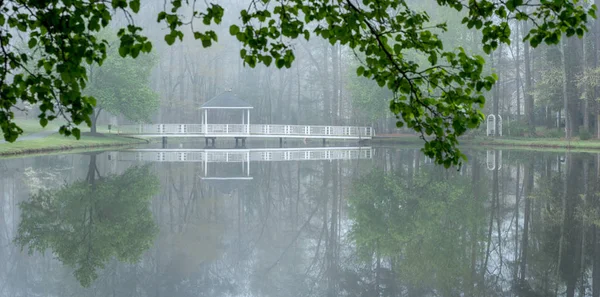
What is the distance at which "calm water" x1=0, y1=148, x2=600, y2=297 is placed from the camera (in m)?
6.24

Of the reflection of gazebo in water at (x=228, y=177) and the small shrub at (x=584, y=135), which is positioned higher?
the small shrub at (x=584, y=135)

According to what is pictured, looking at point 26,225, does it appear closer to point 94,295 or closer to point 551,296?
point 94,295

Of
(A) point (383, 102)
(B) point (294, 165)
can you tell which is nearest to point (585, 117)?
(A) point (383, 102)

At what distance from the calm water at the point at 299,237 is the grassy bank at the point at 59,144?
12.4 meters

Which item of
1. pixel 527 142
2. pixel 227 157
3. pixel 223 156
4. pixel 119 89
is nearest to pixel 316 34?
pixel 227 157

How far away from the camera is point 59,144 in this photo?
32.2 m

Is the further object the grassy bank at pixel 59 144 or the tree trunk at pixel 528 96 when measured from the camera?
the tree trunk at pixel 528 96

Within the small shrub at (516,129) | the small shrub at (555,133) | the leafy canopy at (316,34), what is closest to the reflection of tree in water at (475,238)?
the leafy canopy at (316,34)

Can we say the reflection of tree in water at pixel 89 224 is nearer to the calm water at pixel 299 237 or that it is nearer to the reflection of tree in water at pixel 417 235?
the calm water at pixel 299 237

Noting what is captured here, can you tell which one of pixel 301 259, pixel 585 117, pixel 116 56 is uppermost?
pixel 116 56

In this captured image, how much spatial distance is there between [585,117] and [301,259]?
35185mm

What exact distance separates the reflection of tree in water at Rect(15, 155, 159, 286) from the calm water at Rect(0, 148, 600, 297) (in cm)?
3

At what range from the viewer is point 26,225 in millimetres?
9562

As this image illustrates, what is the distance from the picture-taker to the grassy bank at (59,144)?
1080 inches
